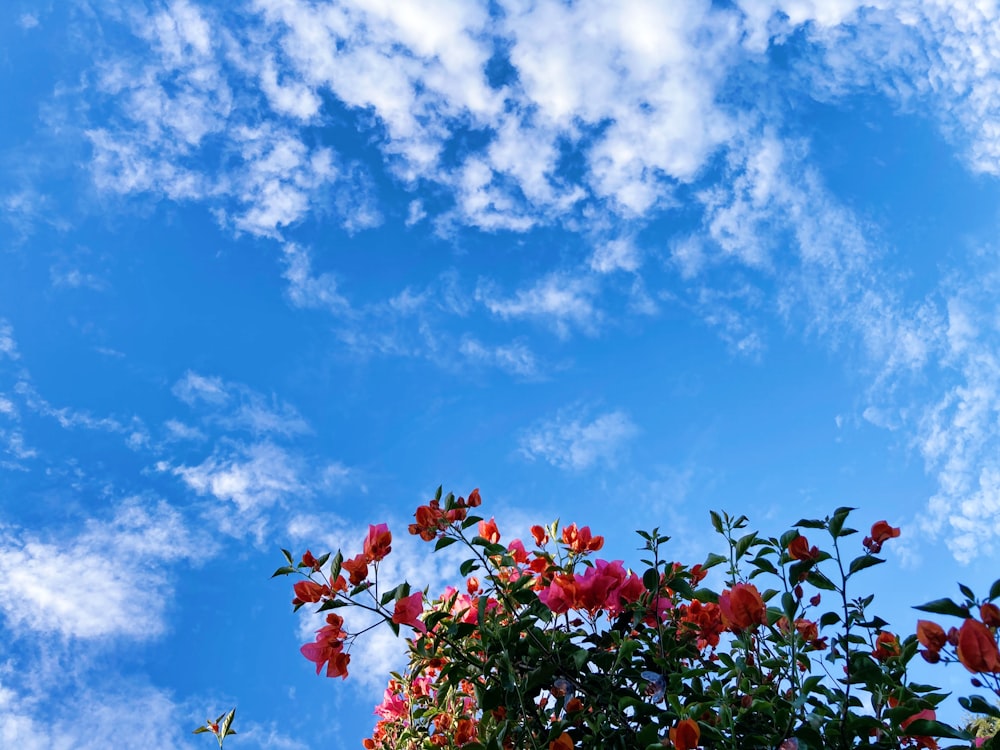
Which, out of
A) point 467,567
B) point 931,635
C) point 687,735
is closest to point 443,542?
point 467,567

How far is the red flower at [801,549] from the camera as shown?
2271 mm

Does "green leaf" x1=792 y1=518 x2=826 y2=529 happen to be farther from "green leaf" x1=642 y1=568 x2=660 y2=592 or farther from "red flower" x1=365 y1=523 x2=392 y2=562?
"red flower" x1=365 y1=523 x2=392 y2=562

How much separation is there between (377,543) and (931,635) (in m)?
1.73

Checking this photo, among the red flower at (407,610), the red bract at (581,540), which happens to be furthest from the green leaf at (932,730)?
the red flower at (407,610)

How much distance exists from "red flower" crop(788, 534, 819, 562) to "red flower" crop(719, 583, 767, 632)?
26cm

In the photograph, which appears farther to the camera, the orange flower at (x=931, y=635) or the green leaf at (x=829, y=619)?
the green leaf at (x=829, y=619)

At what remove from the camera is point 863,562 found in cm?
216

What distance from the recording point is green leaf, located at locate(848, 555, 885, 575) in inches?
84.7

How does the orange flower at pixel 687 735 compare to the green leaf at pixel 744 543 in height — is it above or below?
below

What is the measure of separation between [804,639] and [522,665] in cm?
97

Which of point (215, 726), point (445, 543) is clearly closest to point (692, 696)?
point (445, 543)

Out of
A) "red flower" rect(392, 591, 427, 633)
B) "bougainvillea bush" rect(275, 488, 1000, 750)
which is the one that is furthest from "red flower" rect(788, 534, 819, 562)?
"red flower" rect(392, 591, 427, 633)

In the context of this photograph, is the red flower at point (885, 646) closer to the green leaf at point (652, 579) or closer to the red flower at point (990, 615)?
the green leaf at point (652, 579)

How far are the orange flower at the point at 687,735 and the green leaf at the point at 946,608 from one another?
2.04 ft
